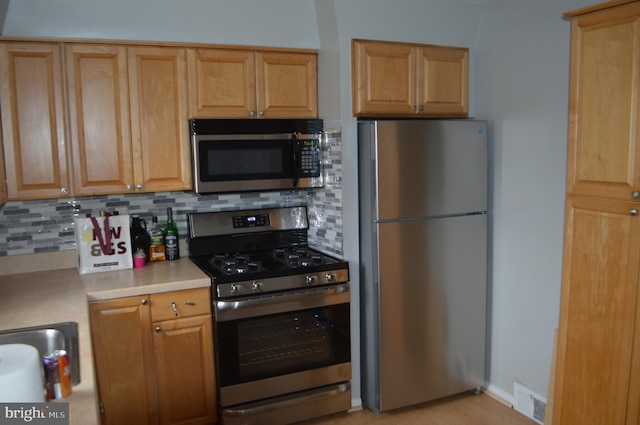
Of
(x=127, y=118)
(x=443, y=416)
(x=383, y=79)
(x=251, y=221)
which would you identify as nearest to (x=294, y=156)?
(x=251, y=221)

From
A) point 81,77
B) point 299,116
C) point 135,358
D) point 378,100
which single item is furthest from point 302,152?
point 135,358

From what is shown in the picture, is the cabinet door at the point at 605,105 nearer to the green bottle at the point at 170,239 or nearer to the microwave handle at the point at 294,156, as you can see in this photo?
the microwave handle at the point at 294,156

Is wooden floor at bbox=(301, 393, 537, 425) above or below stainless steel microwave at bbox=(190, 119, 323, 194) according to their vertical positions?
below

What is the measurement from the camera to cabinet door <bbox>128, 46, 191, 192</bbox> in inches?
110

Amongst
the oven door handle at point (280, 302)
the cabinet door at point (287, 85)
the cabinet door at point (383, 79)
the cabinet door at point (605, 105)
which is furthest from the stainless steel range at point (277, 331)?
the cabinet door at point (605, 105)

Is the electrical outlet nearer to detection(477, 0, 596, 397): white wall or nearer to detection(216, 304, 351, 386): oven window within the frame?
detection(477, 0, 596, 397): white wall

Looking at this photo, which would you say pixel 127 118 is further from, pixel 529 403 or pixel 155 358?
pixel 529 403

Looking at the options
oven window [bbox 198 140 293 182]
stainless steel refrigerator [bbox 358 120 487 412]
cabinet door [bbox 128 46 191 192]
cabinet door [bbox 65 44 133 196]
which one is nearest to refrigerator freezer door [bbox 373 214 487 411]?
stainless steel refrigerator [bbox 358 120 487 412]

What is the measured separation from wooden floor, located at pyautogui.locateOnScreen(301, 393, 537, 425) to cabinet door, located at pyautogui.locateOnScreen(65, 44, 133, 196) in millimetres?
1726

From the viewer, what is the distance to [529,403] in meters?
3.02

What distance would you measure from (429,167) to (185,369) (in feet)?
5.57

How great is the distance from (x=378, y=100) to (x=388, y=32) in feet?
1.27

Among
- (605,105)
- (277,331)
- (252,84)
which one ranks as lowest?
(277,331)

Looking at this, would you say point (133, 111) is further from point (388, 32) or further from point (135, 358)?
point (388, 32)
